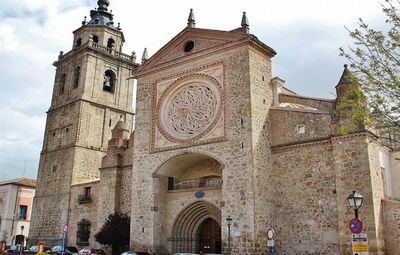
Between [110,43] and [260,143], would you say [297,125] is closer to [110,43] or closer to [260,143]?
[260,143]

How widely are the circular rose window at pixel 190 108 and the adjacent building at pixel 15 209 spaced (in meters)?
26.3

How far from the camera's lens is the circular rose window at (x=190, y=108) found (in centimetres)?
2278

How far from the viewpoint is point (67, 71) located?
39.3 m

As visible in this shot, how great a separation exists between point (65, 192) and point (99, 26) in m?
15.6

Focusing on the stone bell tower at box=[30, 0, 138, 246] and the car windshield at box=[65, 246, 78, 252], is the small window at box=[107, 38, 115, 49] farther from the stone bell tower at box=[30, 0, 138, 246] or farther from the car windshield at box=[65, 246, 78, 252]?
the car windshield at box=[65, 246, 78, 252]

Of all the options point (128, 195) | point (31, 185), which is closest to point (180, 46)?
point (128, 195)

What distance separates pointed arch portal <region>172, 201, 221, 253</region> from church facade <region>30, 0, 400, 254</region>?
6 centimetres

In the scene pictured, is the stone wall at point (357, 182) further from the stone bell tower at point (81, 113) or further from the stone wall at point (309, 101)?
the stone bell tower at point (81, 113)

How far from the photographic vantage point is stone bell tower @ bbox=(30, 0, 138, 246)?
34.2 meters

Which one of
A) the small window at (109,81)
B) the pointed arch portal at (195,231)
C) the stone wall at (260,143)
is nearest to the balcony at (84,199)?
the pointed arch portal at (195,231)

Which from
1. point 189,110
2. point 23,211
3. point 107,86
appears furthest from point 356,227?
point 23,211

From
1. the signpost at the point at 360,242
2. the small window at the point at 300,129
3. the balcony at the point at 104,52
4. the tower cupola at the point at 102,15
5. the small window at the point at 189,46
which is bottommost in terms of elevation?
the signpost at the point at 360,242

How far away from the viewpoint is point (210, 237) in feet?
77.8

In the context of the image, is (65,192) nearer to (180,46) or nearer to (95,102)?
(95,102)
